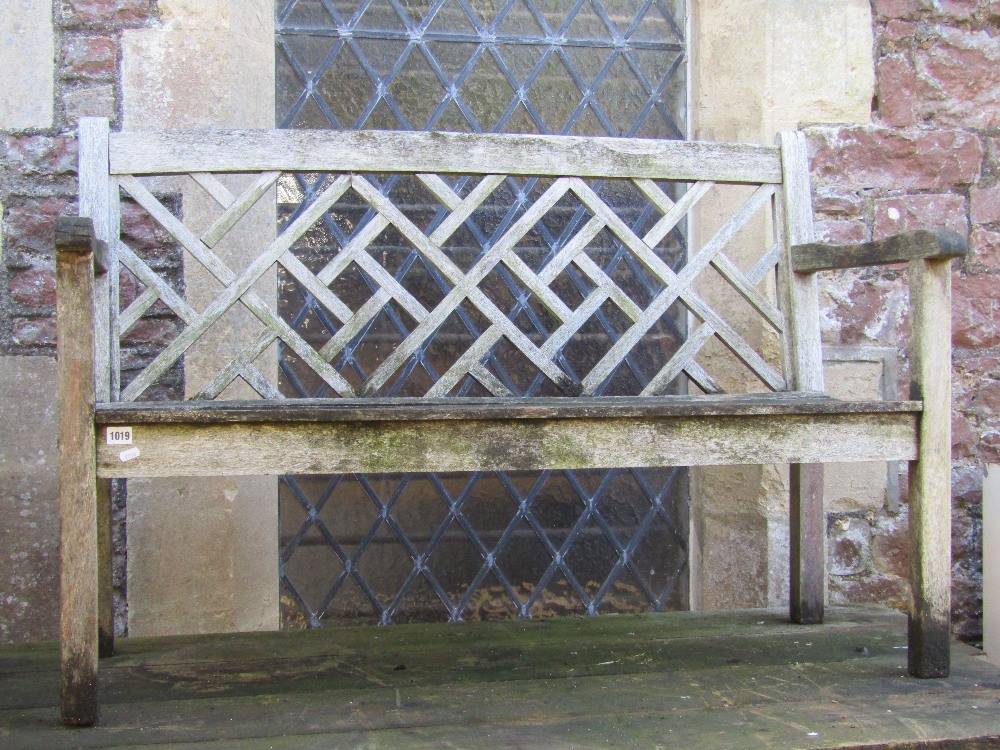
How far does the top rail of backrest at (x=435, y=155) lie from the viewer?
203cm

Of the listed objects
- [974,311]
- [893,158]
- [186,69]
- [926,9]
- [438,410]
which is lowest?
[438,410]

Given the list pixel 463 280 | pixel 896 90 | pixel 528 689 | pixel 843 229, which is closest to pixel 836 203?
pixel 843 229

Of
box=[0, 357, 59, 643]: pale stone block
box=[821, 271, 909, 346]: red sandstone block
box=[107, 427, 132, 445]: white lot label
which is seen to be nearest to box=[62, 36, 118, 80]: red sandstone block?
box=[0, 357, 59, 643]: pale stone block

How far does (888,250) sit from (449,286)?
4.23ft

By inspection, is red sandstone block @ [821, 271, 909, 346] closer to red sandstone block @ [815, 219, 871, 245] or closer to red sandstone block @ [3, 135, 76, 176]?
red sandstone block @ [815, 219, 871, 245]

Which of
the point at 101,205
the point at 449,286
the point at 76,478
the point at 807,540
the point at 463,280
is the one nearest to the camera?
the point at 76,478

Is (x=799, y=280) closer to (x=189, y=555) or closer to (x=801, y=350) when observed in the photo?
(x=801, y=350)

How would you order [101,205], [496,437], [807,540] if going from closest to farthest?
1. [496,437]
2. [101,205]
3. [807,540]

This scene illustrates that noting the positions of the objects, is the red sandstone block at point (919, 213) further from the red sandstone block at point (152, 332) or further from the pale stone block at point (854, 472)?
the red sandstone block at point (152, 332)

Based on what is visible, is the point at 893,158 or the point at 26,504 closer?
the point at 26,504

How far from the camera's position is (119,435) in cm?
164

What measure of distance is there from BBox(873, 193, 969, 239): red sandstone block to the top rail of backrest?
→ 0.59 metres

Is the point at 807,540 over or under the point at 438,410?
under

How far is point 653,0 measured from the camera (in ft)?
9.63
